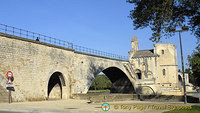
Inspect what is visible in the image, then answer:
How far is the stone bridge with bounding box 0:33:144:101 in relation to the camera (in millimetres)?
20906

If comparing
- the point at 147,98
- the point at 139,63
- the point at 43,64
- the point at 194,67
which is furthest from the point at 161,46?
the point at 43,64

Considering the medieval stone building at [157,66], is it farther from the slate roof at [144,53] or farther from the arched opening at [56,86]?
the arched opening at [56,86]

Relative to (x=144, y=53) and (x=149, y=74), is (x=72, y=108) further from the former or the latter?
(x=144, y=53)

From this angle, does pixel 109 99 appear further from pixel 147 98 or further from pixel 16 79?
pixel 16 79

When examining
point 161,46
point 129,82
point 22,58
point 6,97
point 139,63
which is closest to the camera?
point 6,97

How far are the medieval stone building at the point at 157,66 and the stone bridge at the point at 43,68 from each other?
20691 millimetres

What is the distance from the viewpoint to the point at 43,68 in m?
24.8

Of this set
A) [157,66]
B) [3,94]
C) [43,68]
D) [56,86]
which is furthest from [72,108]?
[157,66]

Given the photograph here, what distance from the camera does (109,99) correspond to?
2592 cm

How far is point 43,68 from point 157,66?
3769 centimetres

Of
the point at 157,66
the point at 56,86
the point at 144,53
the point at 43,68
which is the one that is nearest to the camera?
the point at 43,68

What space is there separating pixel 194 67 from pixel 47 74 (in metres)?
21.1

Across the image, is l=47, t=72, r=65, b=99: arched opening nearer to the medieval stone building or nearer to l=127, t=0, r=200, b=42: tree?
l=127, t=0, r=200, b=42: tree

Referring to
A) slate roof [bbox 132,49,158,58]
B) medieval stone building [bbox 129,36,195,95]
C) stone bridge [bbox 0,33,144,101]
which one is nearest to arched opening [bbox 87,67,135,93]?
medieval stone building [bbox 129,36,195,95]
